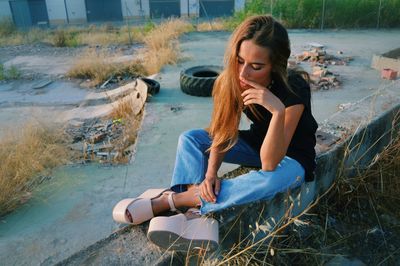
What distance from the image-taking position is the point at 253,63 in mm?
1953

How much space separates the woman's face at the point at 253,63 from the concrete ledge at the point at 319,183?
70 cm

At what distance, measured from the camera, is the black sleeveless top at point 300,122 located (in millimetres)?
2031

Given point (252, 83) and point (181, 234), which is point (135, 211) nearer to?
point (181, 234)

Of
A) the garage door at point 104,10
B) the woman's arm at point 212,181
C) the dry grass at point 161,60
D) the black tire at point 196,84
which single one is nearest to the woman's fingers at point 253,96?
the woman's arm at point 212,181

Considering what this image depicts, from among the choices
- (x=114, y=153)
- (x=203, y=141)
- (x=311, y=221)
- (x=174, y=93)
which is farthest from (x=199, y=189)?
(x=174, y=93)

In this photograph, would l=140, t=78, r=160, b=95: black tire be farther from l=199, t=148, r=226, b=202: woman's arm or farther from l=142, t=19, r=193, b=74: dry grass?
l=199, t=148, r=226, b=202: woman's arm

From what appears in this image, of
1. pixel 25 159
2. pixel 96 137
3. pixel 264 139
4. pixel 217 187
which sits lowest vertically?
pixel 96 137

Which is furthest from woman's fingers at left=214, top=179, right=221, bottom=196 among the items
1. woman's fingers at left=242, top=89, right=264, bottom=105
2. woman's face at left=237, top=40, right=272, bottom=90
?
woman's face at left=237, top=40, right=272, bottom=90

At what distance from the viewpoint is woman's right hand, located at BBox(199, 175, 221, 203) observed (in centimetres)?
196

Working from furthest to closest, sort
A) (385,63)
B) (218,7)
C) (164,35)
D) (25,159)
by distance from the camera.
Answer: (218,7) < (164,35) < (385,63) < (25,159)

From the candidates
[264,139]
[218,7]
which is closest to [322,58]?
[264,139]

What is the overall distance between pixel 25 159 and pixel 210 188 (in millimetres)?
2917

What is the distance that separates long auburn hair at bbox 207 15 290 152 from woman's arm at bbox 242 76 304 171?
132 mm

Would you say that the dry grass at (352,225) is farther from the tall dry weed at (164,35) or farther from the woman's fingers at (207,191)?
the tall dry weed at (164,35)
